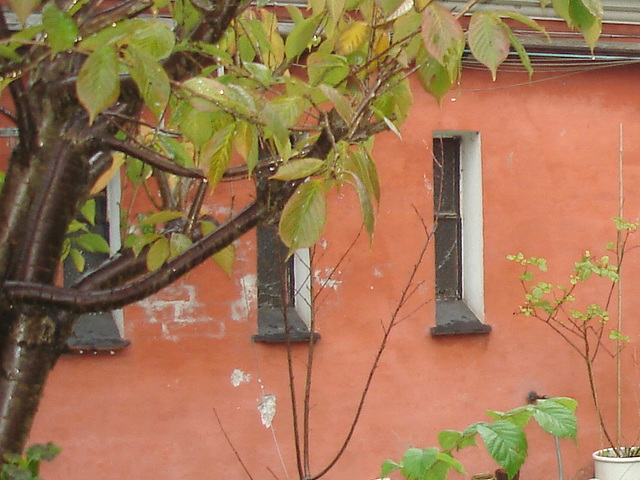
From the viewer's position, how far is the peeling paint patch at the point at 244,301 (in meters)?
8.73

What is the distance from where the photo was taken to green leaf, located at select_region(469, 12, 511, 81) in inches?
83.4

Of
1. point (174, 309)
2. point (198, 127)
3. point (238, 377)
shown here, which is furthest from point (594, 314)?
point (198, 127)

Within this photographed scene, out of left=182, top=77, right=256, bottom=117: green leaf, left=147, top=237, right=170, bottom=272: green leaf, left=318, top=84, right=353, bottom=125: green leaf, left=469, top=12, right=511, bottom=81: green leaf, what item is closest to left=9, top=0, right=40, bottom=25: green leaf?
left=182, top=77, right=256, bottom=117: green leaf

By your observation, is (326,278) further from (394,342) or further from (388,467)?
(388,467)

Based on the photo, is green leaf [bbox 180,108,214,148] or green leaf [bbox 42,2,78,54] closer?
green leaf [bbox 42,2,78,54]

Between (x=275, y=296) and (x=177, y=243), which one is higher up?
(x=275, y=296)

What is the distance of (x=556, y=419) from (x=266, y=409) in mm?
6349

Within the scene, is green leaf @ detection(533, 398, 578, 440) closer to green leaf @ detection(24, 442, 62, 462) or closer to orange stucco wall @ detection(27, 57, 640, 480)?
green leaf @ detection(24, 442, 62, 462)

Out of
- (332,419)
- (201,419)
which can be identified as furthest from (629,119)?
(201,419)

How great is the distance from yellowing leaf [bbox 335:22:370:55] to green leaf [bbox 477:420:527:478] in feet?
3.14

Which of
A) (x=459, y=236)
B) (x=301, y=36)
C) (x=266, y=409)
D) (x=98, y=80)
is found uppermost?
(x=459, y=236)

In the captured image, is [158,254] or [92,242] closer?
[158,254]

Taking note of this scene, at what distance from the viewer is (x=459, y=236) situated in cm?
962

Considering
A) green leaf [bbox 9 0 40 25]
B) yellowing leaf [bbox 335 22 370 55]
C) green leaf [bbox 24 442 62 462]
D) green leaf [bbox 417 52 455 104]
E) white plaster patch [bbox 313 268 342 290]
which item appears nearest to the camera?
green leaf [bbox 9 0 40 25]
